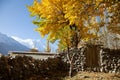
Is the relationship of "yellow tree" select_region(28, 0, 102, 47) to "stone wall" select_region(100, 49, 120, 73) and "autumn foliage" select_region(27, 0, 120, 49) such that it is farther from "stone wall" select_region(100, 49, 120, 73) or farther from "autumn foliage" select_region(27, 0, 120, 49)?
"stone wall" select_region(100, 49, 120, 73)

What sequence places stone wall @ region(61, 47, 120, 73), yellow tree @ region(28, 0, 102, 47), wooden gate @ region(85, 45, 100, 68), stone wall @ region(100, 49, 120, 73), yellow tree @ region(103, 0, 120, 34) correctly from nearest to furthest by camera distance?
1. yellow tree @ region(103, 0, 120, 34)
2. yellow tree @ region(28, 0, 102, 47)
3. stone wall @ region(100, 49, 120, 73)
4. stone wall @ region(61, 47, 120, 73)
5. wooden gate @ region(85, 45, 100, 68)

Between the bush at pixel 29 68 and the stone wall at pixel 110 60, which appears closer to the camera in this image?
the bush at pixel 29 68

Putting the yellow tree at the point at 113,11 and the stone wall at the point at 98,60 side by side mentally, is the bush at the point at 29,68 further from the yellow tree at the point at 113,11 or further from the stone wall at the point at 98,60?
the yellow tree at the point at 113,11

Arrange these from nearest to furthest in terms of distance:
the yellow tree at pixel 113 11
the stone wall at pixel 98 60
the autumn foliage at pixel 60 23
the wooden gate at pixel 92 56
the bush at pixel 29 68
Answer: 1. the yellow tree at pixel 113 11
2. the bush at pixel 29 68
3. the autumn foliage at pixel 60 23
4. the stone wall at pixel 98 60
5. the wooden gate at pixel 92 56

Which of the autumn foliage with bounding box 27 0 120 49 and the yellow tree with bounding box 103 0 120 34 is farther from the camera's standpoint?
the autumn foliage with bounding box 27 0 120 49

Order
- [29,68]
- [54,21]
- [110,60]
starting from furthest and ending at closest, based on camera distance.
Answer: [110,60] → [54,21] → [29,68]

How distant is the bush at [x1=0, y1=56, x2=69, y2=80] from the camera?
15.4 meters

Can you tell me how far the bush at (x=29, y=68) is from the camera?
15414 millimetres

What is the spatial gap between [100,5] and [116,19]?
2.14 m

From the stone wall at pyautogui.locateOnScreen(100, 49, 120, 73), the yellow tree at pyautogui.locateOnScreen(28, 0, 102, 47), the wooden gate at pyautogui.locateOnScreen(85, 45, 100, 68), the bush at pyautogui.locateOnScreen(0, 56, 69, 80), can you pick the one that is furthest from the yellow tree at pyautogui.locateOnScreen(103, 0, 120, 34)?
the bush at pyautogui.locateOnScreen(0, 56, 69, 80)

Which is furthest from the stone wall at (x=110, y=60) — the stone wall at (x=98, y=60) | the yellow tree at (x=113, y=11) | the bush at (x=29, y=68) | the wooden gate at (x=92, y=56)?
the yellow tree at (x=113, y=11)

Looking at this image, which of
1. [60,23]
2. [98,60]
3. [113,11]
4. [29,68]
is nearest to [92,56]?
[98,60]

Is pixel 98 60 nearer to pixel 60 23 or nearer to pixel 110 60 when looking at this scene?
pixel 110 60

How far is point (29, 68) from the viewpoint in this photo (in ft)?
59.4
